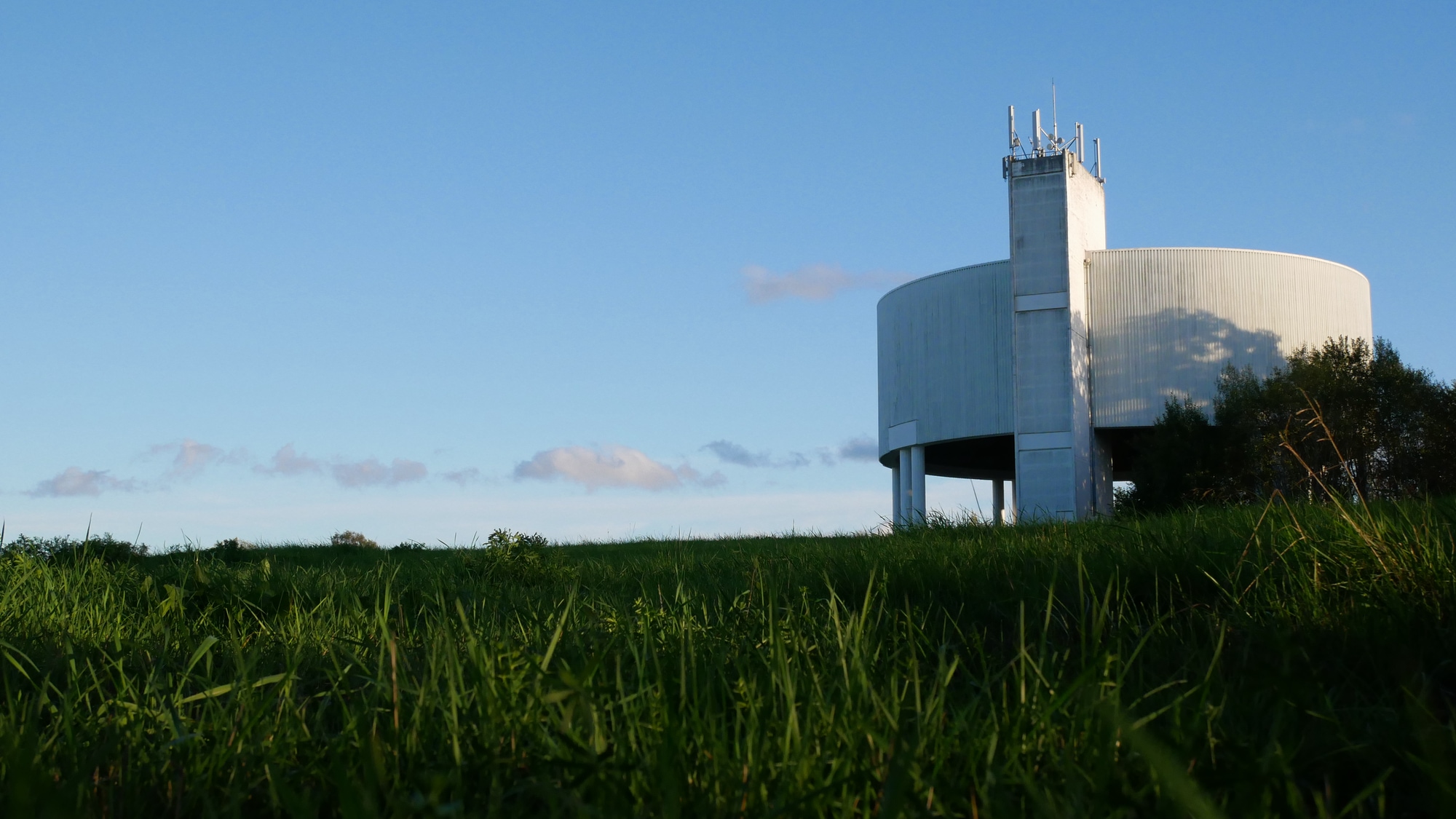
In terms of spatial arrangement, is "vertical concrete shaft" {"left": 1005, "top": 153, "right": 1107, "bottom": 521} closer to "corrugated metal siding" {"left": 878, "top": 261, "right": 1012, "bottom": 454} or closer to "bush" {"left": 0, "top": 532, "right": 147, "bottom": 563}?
"corrugated metal siding" {"left": 878, "top": 261, "right": 1012, "bottom": 454}

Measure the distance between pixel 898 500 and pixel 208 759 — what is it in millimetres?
43898

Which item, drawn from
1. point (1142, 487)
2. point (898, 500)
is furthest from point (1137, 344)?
point (898, 500)

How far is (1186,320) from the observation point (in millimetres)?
37156

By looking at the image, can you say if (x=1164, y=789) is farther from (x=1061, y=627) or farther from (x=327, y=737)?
(x=1061, y=627)

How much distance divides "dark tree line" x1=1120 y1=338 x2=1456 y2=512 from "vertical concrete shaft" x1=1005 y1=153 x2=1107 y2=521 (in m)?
2.38

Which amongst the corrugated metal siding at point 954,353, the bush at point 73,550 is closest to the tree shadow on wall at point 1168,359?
the corrugated metal siding at point 954,353

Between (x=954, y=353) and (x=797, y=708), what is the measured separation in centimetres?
3812

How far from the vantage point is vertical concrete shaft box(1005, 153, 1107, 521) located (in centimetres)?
3600

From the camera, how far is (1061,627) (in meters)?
4.68

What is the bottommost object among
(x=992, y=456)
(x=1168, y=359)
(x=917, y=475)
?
(x=917, y=475)

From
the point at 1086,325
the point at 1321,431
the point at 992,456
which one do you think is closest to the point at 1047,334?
the point at 1086,325

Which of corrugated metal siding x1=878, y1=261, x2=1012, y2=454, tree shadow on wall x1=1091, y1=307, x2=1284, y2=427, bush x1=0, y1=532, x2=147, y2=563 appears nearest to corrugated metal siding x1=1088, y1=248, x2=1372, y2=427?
tree shadow on wall x1=1091, y1=307, x2=1284, y2=427

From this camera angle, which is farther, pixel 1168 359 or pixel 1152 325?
pixel 1152 325

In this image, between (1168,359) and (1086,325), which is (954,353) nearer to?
(1086,325)
